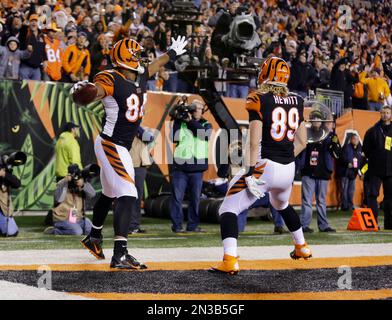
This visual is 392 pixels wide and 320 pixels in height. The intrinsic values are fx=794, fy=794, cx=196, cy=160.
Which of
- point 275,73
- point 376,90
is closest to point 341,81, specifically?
point 376,90

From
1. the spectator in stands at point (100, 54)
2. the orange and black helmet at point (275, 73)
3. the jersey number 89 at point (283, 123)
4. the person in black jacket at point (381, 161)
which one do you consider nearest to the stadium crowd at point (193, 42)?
the spectator in stands at point (100, 54)

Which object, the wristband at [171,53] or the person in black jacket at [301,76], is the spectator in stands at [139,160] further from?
the person in black jacket at [301,76]

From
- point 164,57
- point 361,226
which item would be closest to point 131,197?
point 164,57

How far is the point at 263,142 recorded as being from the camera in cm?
738

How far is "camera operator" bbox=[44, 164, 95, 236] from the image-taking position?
36.1ft

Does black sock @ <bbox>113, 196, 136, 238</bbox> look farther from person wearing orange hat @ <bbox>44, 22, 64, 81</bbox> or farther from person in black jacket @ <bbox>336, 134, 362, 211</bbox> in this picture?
person in black jacket @ <bbox>336, 134, 362, 211</bbox>

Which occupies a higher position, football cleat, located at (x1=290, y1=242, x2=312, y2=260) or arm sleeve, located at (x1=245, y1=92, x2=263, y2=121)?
arm sleeve, located at (x1=245, y1=92, x2=263, y2=121)

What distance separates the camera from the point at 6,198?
10.7 metres

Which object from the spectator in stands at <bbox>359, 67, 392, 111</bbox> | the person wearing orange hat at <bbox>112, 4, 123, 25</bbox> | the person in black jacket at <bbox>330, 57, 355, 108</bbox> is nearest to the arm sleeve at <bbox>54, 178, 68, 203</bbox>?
the person wearing orange hat at <bbox>112, 4, 123, 25</bbox>

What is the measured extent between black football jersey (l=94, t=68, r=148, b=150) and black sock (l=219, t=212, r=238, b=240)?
1140 millimetres

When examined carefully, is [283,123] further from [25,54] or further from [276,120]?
[25,54]

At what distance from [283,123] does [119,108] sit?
1.53 metres

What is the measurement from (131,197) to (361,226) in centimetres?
616
